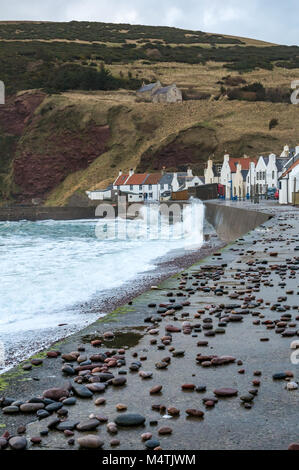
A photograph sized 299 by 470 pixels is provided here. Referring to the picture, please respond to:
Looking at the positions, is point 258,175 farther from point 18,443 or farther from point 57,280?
point 18,443

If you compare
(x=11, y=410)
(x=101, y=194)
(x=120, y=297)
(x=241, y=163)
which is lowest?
(x=120, y=297)

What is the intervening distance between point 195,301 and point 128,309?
1.04 meters

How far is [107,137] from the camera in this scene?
116375mm

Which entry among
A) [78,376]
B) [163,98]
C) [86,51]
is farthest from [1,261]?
[86,51]

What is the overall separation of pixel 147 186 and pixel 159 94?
1971 inches

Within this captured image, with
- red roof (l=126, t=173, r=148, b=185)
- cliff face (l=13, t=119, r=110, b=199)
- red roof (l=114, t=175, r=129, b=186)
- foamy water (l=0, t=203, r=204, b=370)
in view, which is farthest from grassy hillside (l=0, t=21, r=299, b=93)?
foamy water (l=0, t=203, r=204, b=370)

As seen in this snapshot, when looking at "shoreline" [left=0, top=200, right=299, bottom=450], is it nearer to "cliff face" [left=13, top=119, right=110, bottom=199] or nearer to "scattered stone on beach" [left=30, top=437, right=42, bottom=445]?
"scattered stone on beach" [left=30, top=437, right=42, bottom=445]

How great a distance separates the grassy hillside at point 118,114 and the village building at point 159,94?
10.9 feet

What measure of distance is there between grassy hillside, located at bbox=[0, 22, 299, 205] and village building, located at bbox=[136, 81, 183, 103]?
331 cm

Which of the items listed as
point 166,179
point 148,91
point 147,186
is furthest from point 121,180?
point 148,91

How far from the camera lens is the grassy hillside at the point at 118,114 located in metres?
104

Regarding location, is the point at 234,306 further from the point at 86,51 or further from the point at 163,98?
the point at 86,51

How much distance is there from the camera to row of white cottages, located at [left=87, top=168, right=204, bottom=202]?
86.7 metres

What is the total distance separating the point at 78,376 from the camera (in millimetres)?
5215
